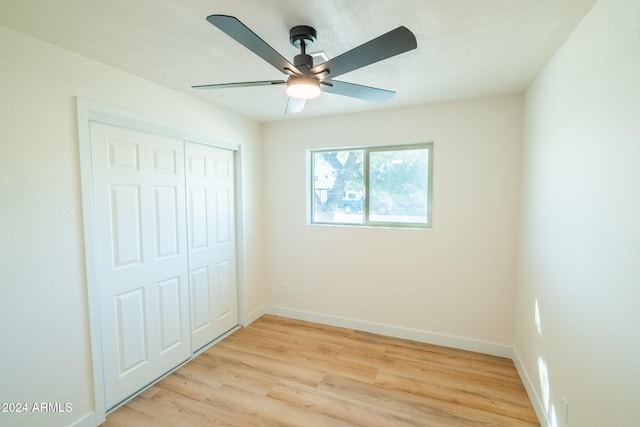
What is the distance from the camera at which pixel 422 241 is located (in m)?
2.91

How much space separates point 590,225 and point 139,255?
288cm

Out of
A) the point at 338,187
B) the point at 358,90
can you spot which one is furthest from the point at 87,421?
the point at 338,187

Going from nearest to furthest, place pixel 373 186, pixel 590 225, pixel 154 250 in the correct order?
pixel 590 225
pixel 154 250
pixel 373 186

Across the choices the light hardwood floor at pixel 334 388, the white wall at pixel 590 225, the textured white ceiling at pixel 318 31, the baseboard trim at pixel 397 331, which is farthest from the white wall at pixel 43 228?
the white wall at pixel 590 225

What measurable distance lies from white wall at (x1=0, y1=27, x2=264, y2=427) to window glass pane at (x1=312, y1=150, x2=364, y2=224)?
82.6 inches

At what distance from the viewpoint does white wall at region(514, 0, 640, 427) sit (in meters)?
1.09

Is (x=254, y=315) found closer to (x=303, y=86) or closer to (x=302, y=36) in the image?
(x=303, y=86)

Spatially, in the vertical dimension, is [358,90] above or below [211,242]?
above

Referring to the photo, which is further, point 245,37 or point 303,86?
point 303,86

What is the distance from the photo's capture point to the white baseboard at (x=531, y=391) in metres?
1.84

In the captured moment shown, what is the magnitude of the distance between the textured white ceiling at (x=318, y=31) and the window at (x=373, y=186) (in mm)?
915

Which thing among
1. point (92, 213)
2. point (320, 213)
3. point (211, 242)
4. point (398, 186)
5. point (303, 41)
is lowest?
point (211, 242)

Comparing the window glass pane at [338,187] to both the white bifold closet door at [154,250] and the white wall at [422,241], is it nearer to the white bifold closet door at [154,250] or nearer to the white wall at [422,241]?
the white wall at [422,241]

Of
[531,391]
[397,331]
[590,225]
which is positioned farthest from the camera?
[397,331]
